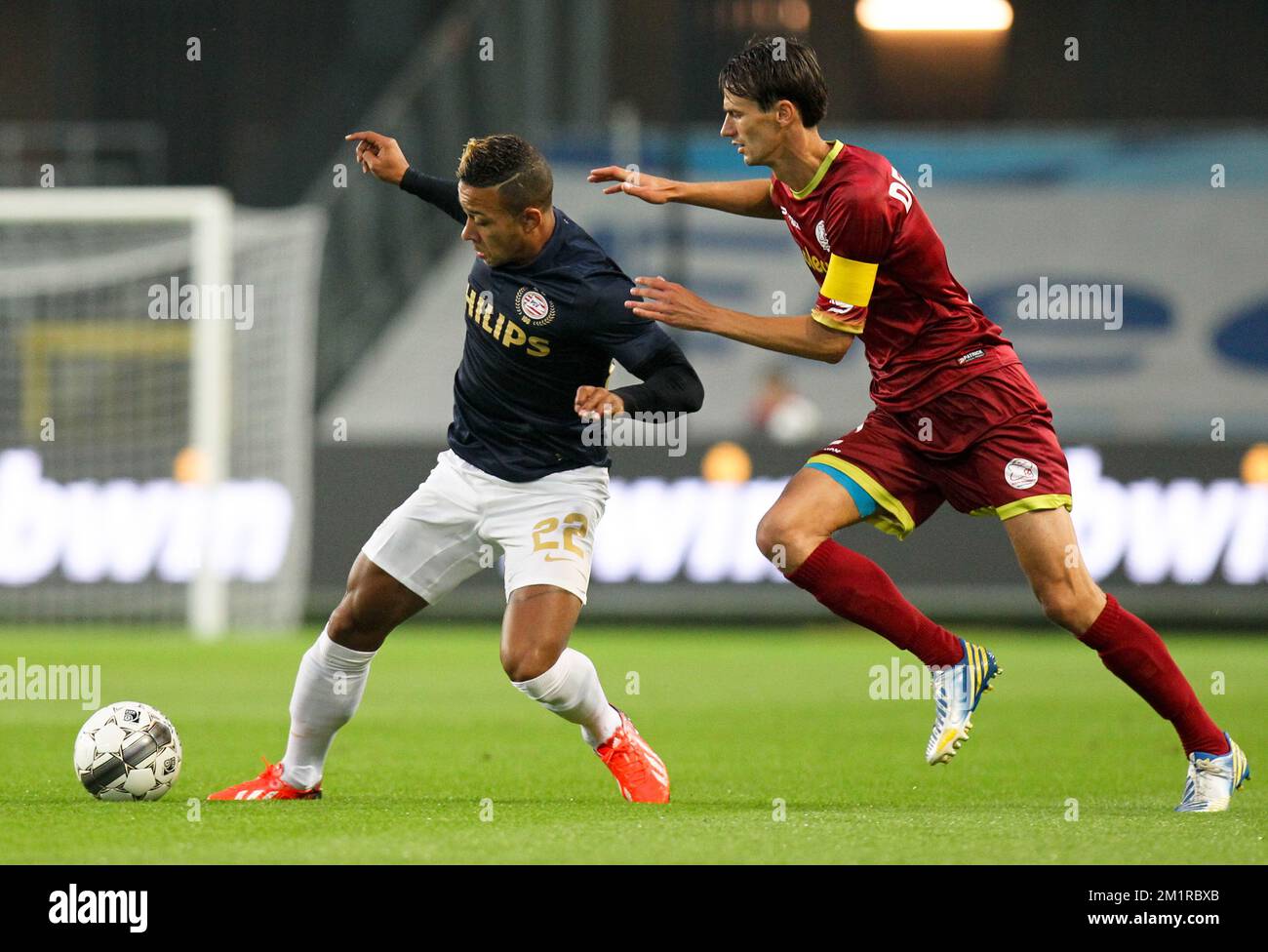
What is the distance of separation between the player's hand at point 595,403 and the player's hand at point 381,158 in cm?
148

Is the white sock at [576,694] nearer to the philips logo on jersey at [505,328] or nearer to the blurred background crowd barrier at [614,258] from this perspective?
the philips logo on jersey at [505,328]

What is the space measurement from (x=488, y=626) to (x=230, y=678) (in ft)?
14.8

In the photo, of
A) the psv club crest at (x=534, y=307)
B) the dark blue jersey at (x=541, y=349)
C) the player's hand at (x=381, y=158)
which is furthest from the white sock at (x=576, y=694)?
the player's hand at (x=381, y=158)

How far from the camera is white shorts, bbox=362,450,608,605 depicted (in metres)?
5.86

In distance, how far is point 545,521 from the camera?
5930 millimetres

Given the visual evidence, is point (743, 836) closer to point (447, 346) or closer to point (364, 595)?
point (364, 595)

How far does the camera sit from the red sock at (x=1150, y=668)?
5.61 m

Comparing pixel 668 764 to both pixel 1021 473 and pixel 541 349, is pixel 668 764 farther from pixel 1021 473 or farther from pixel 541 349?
pixel 1021 473

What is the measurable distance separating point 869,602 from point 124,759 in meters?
2.28

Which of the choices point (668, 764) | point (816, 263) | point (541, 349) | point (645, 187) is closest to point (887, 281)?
point (816, 263)

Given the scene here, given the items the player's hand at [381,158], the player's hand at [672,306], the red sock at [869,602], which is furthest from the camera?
the player's hand at [381,158]

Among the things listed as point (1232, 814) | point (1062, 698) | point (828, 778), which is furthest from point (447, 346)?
point (1232, 814)

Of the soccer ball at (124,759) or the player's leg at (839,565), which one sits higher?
Answer: the player's leg at (839,565)
